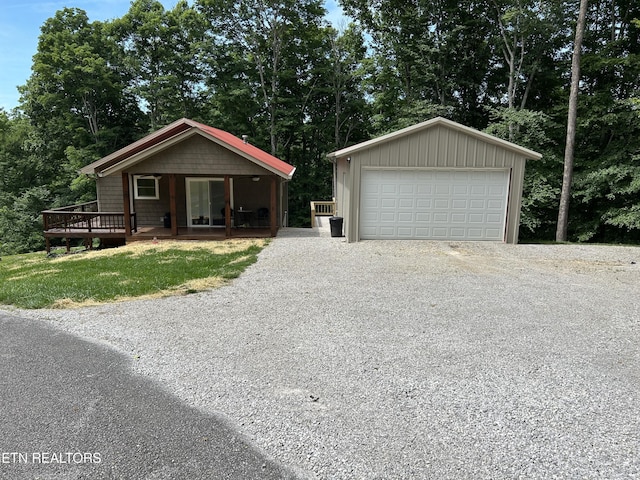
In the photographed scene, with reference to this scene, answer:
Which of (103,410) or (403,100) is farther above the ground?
(403,100)

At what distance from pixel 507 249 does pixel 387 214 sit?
3591 mm

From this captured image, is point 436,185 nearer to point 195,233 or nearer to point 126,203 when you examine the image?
point 195,233

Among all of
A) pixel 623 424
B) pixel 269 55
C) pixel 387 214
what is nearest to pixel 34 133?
pixel 269 55

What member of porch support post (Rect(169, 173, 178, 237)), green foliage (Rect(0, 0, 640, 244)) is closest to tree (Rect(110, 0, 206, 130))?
green foliage (Rect(0, 0, 640, 244))

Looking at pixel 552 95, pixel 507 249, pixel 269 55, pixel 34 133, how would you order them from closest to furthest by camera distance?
pixel 507 249 < pixel 552 95 < pixel 269 55 < pixel 34 133

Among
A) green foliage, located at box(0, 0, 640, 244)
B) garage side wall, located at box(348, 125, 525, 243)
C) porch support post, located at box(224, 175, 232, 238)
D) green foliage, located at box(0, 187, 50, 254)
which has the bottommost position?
green foliage, located at box(0, 187, 50, 254)

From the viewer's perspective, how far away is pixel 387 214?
12852 mm

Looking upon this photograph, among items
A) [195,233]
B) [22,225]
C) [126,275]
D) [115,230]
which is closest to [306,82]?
[195,233]

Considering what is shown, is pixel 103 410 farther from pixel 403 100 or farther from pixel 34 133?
pixel 34 133

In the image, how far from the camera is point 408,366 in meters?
4.20

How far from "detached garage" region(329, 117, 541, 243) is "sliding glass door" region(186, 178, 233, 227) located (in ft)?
18.7

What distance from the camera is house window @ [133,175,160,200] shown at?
15.8 meters

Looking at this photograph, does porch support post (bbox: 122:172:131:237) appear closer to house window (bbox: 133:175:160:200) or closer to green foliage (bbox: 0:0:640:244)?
house window (bbox: 133:175:160:200)

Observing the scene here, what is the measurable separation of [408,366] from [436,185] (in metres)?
9.30
